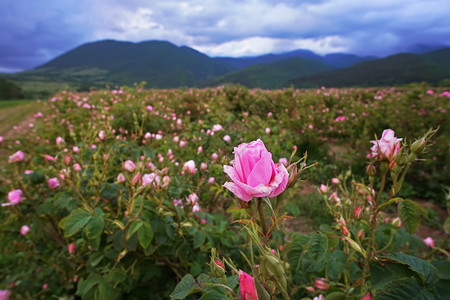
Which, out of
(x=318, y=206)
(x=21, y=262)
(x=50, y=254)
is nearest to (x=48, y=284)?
(x=50, y=254)

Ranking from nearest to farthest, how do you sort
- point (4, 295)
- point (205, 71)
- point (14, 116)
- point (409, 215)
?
point (409, 215)
point (4, 295)
point (14, 116)
point (205, 71)

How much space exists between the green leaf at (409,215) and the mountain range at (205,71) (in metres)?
6.08

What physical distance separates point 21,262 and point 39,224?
938 mm

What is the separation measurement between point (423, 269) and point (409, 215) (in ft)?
0.77

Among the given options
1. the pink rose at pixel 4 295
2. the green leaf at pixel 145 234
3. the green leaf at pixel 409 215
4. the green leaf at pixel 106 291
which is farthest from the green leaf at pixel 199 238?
the pink rose at pixel 4 295

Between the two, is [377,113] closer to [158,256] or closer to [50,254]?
[158,256]

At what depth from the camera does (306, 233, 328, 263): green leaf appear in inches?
29.9

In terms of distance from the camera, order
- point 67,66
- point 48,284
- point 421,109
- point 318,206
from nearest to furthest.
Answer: point 48,284 < point 318,206 < point 421,109 < point 67,66

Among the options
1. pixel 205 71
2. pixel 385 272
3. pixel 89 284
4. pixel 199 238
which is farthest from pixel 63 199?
pixel 205 71

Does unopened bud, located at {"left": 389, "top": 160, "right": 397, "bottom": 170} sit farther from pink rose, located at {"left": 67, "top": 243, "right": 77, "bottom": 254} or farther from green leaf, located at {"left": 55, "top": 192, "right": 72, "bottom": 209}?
pink rose, located at {"left": 67, "top": 243, "right": 77, "bottom": 254}

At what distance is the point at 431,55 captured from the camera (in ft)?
389

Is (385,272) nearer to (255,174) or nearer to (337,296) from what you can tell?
(337,296)

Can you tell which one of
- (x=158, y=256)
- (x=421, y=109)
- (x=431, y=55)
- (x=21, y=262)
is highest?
(x=431, y=55)

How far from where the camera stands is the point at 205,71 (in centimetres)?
9688
